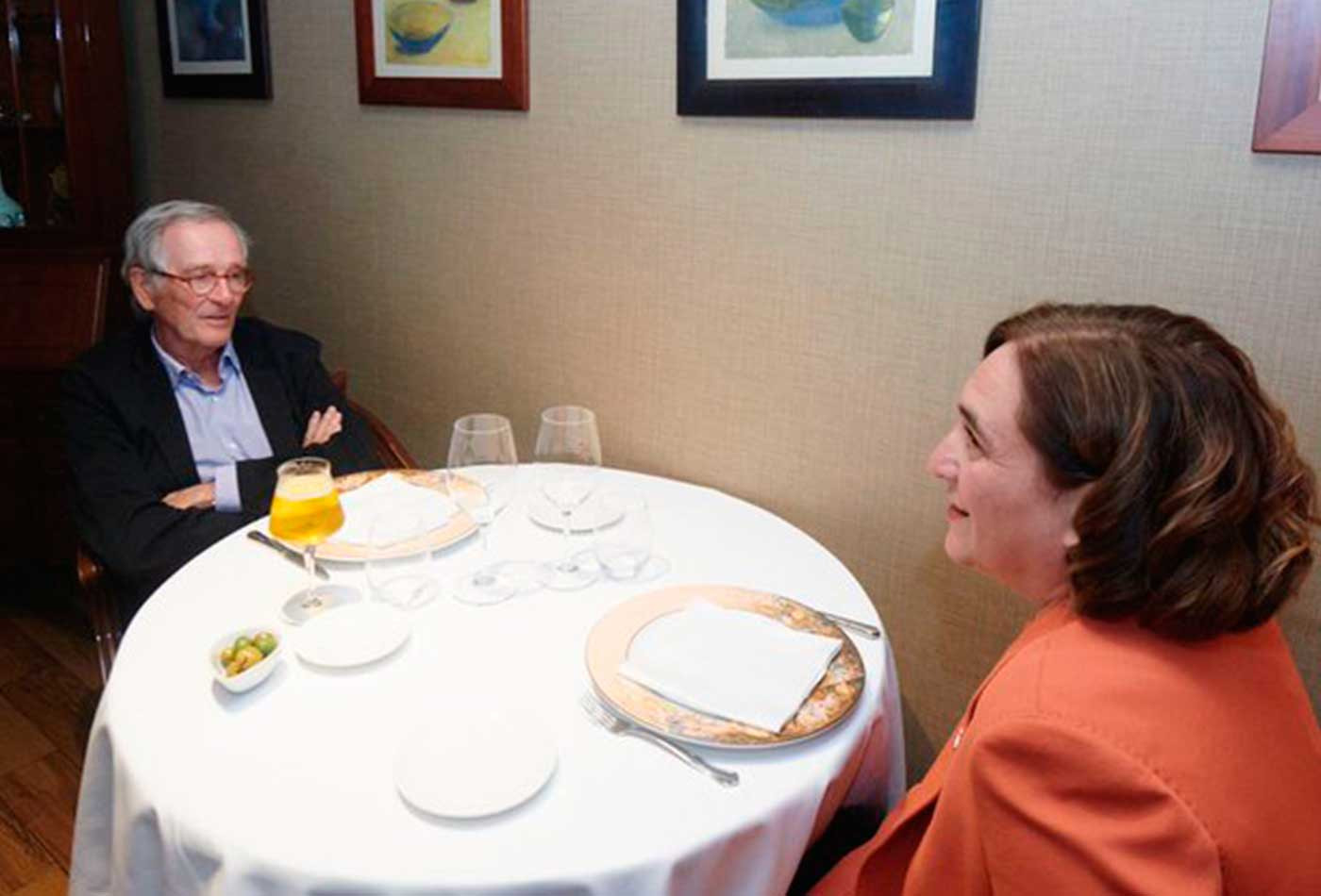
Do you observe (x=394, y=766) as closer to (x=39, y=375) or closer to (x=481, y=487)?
(x=481, y=487)

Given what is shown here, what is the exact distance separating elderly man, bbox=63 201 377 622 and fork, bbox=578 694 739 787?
104 centimetres

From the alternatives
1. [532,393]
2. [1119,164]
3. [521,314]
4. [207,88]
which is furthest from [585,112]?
[207,88]

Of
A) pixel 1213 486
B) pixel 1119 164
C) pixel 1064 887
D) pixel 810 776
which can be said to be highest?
pixel 1119 164

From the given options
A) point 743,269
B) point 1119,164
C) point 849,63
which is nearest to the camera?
point 1119,164

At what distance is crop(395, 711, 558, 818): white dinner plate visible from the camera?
100cm

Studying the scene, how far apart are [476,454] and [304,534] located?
29cm

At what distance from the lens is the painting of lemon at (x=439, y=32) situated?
88.2 inches

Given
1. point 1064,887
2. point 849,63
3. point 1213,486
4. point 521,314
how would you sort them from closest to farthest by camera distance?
point 1064,887 < point 1213,486 < point 849,63 < point 521,314

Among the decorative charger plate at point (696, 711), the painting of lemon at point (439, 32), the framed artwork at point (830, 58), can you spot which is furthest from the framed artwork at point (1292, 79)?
the painting of lemon at point (439, 32)

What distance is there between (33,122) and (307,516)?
237 centimetres

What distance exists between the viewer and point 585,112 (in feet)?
6.98

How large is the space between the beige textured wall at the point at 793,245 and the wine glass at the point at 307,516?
905 millimetres

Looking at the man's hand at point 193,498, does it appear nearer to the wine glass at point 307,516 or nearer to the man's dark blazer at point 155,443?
the man's dark blazer at point 155,443

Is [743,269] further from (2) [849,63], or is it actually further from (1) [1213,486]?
(1) [1213,486]
